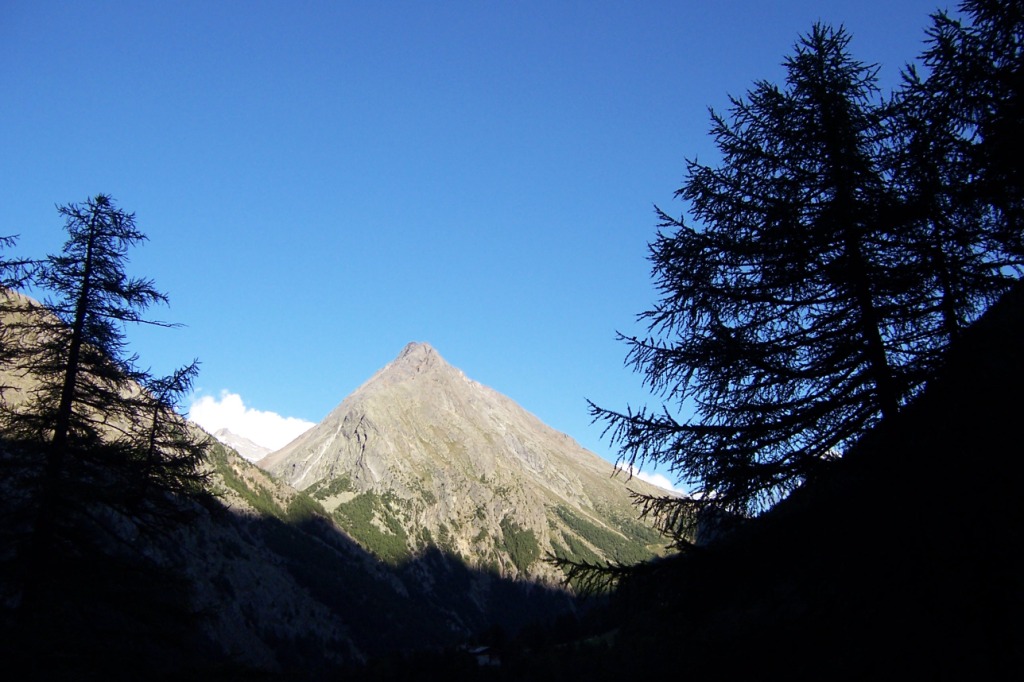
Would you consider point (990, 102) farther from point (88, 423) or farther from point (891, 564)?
point (88, 423)

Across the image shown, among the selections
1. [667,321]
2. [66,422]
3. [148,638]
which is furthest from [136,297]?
[667,321]

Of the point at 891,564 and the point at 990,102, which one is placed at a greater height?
the point at 990,102

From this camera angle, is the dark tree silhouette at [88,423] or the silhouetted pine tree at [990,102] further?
the dark tree silhouette at [88,423]

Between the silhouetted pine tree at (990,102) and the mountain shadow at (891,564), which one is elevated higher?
the silhouetted pine tree at (990,102)

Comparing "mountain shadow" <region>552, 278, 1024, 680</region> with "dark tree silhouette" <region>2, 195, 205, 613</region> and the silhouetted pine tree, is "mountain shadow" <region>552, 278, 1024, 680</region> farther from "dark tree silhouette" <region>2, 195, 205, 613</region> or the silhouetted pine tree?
"dark tree silhouette" <region>2, 195, 205, 613</region>

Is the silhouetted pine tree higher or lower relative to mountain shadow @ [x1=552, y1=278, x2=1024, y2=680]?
higher

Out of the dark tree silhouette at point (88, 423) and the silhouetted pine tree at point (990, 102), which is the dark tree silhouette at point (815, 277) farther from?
the dark tree silhouette at point (88, 423)

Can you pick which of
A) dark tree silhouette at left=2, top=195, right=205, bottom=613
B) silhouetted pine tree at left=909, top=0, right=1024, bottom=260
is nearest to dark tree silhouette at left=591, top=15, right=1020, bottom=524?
silhouetted pine tree at left=909, top=0, right=1024, bottom=260

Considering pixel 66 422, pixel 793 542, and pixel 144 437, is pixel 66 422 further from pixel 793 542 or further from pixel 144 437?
pixel 793 542

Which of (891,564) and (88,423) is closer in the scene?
(891,564)

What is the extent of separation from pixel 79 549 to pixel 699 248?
13.3m

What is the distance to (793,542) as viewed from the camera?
7.20 meters

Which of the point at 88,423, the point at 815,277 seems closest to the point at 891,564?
the point at 815,277

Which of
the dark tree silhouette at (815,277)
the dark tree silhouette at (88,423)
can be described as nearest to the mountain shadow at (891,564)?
the dark tree silhouette at (815,277)
